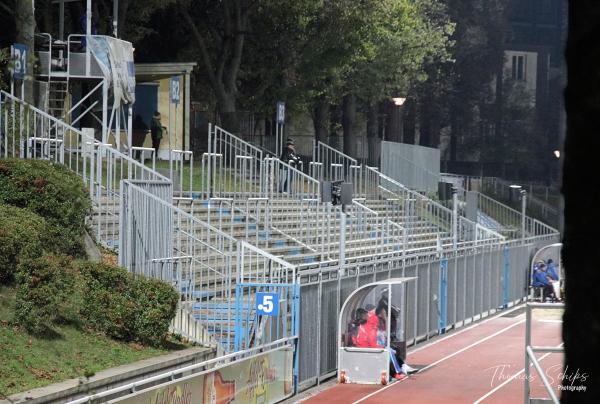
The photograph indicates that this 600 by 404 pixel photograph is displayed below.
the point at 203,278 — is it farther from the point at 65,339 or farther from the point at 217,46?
the point at 217,46

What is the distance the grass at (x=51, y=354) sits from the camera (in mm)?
13562

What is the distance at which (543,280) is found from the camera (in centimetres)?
3994

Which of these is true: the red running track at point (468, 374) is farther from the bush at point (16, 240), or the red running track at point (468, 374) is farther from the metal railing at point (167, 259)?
the bush at point (16, 240)

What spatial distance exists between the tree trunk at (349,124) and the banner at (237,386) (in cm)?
2983

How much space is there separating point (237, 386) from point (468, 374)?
8038 millimetres

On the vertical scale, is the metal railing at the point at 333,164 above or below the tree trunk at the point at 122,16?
below

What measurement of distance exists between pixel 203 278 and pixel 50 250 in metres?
4.44

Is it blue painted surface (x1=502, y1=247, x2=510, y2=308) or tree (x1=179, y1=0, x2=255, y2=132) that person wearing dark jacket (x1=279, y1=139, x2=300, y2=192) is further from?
blue painted surface (x1=502, y1=247, x2=510, y2=308)

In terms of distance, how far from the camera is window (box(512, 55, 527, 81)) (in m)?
80.1

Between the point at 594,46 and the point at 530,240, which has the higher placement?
the point at 594,46

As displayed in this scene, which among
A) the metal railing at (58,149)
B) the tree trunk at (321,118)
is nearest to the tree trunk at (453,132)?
the tree trunk at (321,118)

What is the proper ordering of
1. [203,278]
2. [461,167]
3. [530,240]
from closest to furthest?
[203,278] → [530,240] → [461,167]

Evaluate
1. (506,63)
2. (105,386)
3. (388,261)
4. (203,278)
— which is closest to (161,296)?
(105,386)

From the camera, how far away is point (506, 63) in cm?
7819
